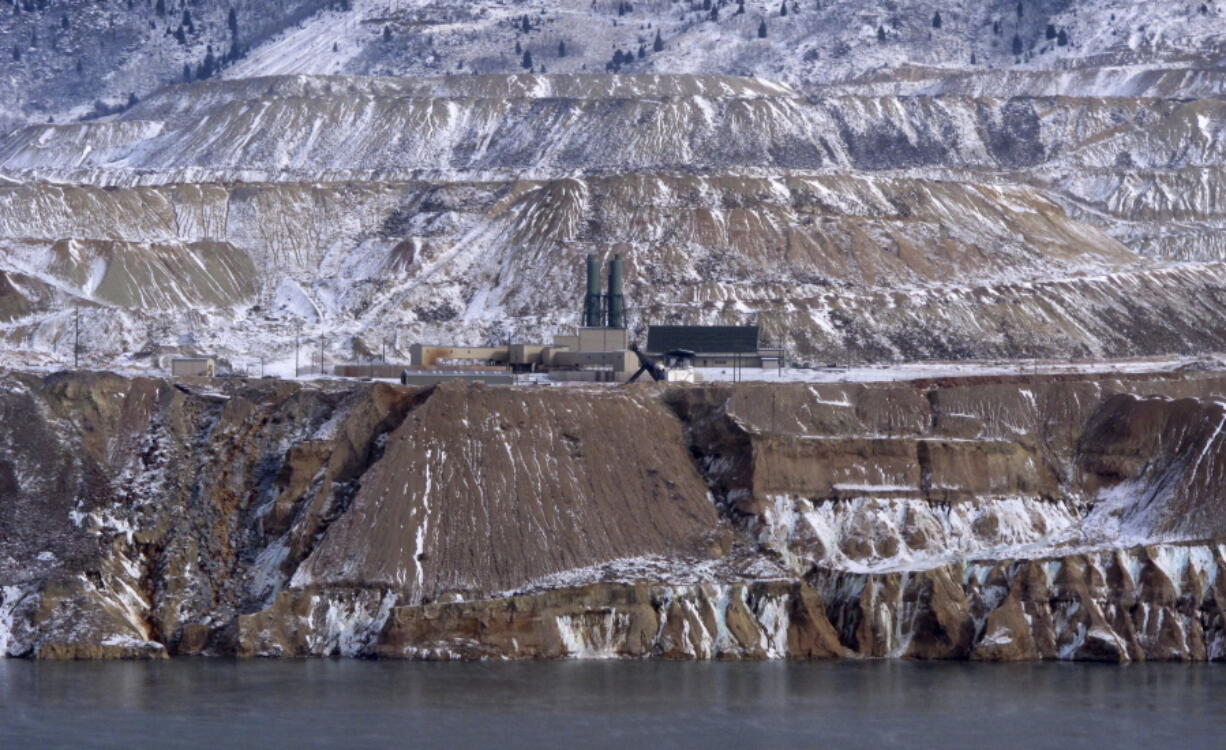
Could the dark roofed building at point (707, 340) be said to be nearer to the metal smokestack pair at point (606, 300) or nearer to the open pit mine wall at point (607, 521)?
the metal smokestack pair at point (606, 300)

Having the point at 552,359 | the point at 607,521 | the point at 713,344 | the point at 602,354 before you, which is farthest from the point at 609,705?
the point at 713,344

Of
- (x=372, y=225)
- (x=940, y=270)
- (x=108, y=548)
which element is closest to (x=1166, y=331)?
(x=940, y=270)

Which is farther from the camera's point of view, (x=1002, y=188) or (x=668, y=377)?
(x=1002, y=188)

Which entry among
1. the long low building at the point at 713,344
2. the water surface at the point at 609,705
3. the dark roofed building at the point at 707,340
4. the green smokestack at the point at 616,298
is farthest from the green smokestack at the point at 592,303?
the water surface at the point at 609,705

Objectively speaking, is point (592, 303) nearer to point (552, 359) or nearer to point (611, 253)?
point (552, 359)

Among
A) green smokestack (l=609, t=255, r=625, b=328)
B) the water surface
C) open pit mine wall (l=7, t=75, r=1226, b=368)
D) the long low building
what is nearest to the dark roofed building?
the long low building

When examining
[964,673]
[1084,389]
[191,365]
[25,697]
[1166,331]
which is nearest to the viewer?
[25,697]

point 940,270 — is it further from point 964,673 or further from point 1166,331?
point 964,673
